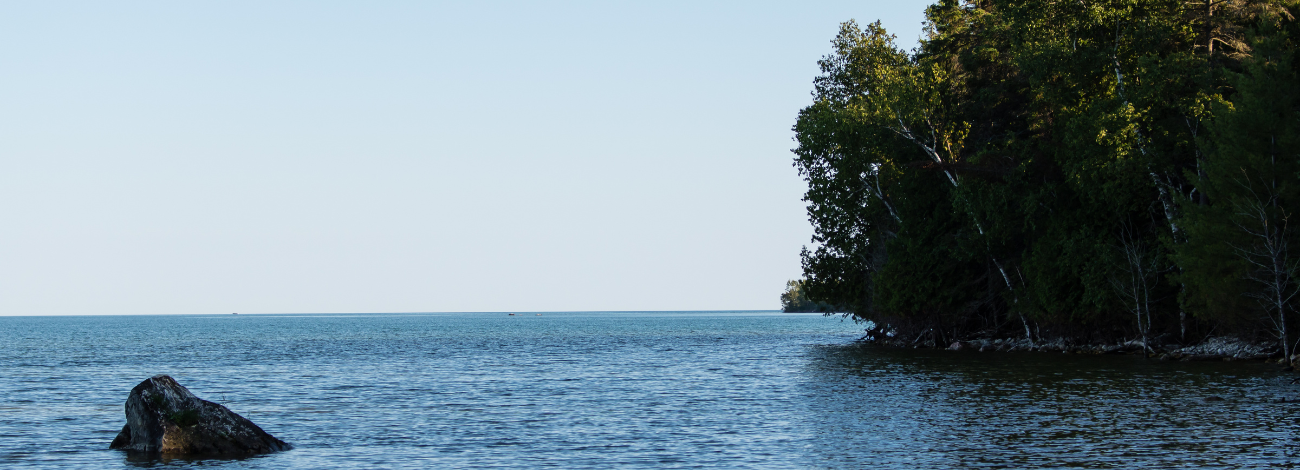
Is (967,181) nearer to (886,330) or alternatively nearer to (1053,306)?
(1053,306)

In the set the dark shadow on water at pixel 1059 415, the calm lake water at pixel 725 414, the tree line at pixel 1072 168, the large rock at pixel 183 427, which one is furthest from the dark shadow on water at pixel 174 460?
the tree line at pixel 1072 168

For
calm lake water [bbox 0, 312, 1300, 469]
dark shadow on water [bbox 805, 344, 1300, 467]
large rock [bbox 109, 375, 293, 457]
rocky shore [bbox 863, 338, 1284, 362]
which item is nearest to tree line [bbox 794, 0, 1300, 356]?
rocky shore [bbox 863, 338, 1284, 362]

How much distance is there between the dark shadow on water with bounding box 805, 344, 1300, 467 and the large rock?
39.1 feet

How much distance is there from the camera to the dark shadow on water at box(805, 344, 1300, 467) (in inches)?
864

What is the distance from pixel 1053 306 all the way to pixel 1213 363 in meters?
10.6

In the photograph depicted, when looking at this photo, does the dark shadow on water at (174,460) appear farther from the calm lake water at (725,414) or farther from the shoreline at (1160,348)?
the shoreline at (1160,348)

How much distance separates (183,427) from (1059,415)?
2118 cm

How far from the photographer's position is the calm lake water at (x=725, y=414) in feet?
74.1

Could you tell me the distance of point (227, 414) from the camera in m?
24.2

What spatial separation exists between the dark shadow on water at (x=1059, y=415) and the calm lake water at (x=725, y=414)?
8 centimetres

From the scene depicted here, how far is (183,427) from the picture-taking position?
76.6 ft

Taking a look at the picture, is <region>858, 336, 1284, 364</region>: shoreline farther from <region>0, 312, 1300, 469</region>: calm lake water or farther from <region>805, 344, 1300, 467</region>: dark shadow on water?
<region>0, 312, 1300, 469</region>: calm lake water

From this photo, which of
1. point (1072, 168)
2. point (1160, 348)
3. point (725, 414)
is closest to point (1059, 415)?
point (725, 414)

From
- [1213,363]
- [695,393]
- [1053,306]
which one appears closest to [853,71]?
[1053,306]
